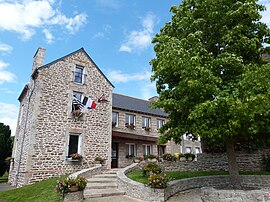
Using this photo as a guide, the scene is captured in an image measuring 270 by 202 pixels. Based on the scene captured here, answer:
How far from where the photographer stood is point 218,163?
1332cm

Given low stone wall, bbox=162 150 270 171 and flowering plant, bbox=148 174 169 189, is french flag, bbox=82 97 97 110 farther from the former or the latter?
flowering plant, bbox=148 174 169 189

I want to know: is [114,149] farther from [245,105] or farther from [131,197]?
[245,105]

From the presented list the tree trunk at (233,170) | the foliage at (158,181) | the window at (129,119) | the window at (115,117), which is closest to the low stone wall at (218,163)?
the tree trunk at (233,170)

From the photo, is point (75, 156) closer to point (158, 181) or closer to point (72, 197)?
point (72, 197)

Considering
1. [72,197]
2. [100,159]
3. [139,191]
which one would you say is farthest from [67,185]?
[100,159]

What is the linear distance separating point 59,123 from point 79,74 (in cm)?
424

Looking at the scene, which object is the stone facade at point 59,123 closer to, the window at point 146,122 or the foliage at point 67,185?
the window at point 146,122

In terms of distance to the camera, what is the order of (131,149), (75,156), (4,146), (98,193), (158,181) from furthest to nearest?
(4,146) → (131,149) → (75,156) → (98,193) → (158,181)

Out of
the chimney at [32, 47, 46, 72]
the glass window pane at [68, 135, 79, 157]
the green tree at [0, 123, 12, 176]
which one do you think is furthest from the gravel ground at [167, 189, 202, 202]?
the green tree at [0, 123, 12, 176]

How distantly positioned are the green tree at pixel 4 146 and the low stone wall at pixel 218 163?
15.2 metres

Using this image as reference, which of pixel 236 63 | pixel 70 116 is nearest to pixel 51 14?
pixel 70 116

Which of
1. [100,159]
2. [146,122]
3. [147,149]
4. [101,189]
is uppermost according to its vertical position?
[146,122]

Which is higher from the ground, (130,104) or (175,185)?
(130,104)

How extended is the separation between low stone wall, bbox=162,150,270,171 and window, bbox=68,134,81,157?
6.35 meters
